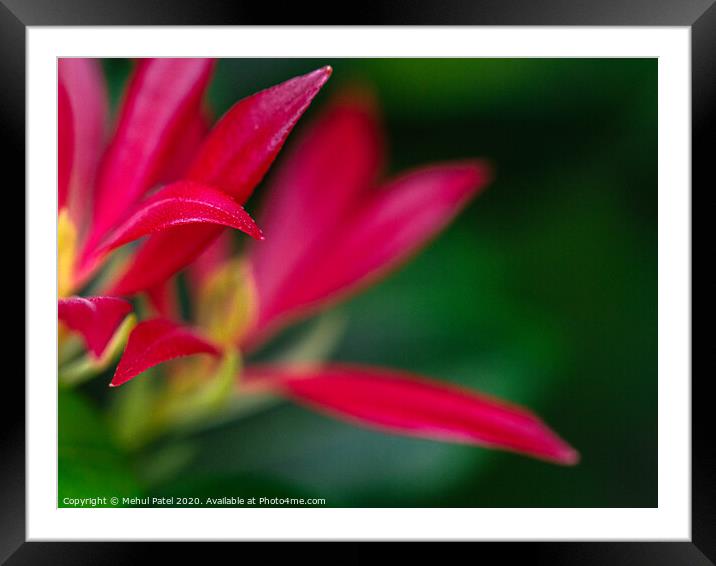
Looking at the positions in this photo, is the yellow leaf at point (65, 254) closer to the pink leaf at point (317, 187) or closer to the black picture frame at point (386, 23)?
the black picture frame at point (386, 23)

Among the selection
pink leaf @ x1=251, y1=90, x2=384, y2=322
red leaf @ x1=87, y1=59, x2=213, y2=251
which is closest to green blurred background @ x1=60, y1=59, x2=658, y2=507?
pink leaf @ x1=251, y1=90, x2=384, y2=322

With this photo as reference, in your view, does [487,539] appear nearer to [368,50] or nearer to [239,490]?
[239,490]

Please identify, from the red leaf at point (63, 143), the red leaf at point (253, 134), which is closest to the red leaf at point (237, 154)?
the red leaf at point (253, 134)

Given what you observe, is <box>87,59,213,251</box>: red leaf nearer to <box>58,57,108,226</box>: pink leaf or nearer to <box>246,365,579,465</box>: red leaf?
<box>58,57,108,226</box>: pink leaf

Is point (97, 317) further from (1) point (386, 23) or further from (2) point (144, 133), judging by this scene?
(1) point (386, 23)

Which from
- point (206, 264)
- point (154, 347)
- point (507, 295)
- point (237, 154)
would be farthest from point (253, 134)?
point (507, 295)

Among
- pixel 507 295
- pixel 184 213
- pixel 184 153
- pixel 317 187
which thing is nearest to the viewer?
pixel 184 213
